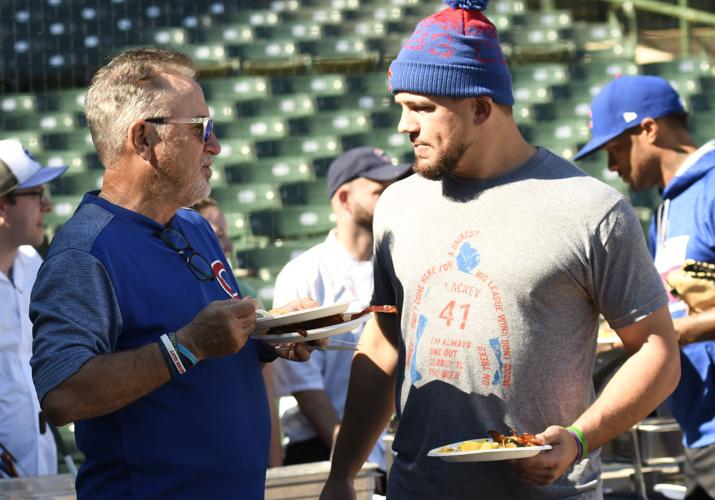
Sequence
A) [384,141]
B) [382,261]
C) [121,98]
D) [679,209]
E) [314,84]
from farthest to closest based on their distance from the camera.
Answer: [314,84] → [384,141] → [679,209] → [382,261] → [121,98]

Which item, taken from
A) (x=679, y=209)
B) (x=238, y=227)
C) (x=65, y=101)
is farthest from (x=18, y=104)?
(x=679, y=209)

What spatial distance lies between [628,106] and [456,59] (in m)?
1.44

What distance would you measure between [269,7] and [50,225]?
5.08 m

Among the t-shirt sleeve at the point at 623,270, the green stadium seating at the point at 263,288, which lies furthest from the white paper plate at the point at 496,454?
the green stadium seating at the point at 263,288

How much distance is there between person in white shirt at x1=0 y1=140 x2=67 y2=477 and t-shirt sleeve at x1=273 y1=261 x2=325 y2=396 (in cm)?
88

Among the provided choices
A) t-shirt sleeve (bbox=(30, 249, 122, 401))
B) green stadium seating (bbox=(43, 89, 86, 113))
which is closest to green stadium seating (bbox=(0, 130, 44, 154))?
green stadium seating (bbox=(43, 89, 86, 113))

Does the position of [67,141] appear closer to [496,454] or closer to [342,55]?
[342,55]

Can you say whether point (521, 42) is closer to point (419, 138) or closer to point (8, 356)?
point (8, 356)

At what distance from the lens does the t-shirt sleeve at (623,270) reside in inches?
88.6

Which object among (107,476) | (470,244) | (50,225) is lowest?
(50,225)

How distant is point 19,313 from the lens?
4039 millimetres

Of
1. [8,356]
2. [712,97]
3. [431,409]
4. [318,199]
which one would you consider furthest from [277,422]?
[712,97]

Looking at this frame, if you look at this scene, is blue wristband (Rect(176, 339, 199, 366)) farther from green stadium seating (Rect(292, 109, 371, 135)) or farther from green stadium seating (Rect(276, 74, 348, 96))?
green stadium seating (Rect(276, 74, 348, 96))

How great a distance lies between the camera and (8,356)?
395 cm
